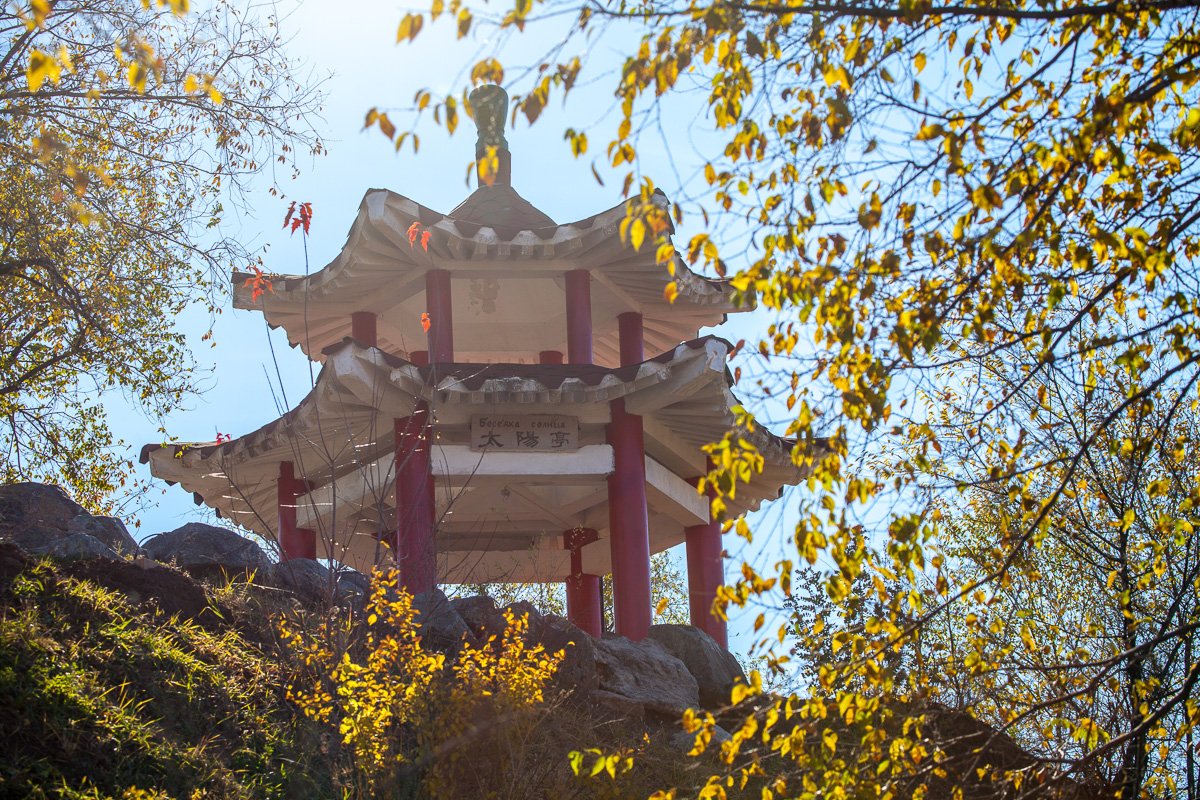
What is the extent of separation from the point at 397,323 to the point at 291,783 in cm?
804

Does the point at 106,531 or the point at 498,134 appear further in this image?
the point at 498,134

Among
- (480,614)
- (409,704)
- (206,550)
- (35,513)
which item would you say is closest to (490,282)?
(206,550)

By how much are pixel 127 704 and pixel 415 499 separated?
13.9 feet

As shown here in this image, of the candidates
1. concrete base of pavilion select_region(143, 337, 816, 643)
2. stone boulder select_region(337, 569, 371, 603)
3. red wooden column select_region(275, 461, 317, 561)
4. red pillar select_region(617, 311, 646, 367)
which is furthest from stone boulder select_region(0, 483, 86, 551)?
red pillar select_region(617, 311, 646, 367)

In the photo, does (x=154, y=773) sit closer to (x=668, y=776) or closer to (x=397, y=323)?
(x=668, y=776)

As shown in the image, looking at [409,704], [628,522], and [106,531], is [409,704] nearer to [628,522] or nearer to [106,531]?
[106,531]

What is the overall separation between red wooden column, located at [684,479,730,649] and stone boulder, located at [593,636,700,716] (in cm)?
330

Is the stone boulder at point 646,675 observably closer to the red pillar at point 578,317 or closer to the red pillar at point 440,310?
the red pillar at point 578,317

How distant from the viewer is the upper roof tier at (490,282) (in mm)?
13039

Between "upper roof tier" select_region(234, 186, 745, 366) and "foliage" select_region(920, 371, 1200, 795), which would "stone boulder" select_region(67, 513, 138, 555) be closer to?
"upper roof tier" select_region(234, 186, 745, 366)

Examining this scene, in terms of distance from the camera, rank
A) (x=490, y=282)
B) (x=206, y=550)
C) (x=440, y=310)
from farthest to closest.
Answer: (x=490, y=282), (x=440, y=310), (x=206, y=550)

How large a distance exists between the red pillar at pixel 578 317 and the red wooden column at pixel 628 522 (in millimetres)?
818

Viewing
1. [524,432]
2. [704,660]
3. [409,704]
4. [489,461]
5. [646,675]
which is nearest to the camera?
[409,704]

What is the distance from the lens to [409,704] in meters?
7.42
